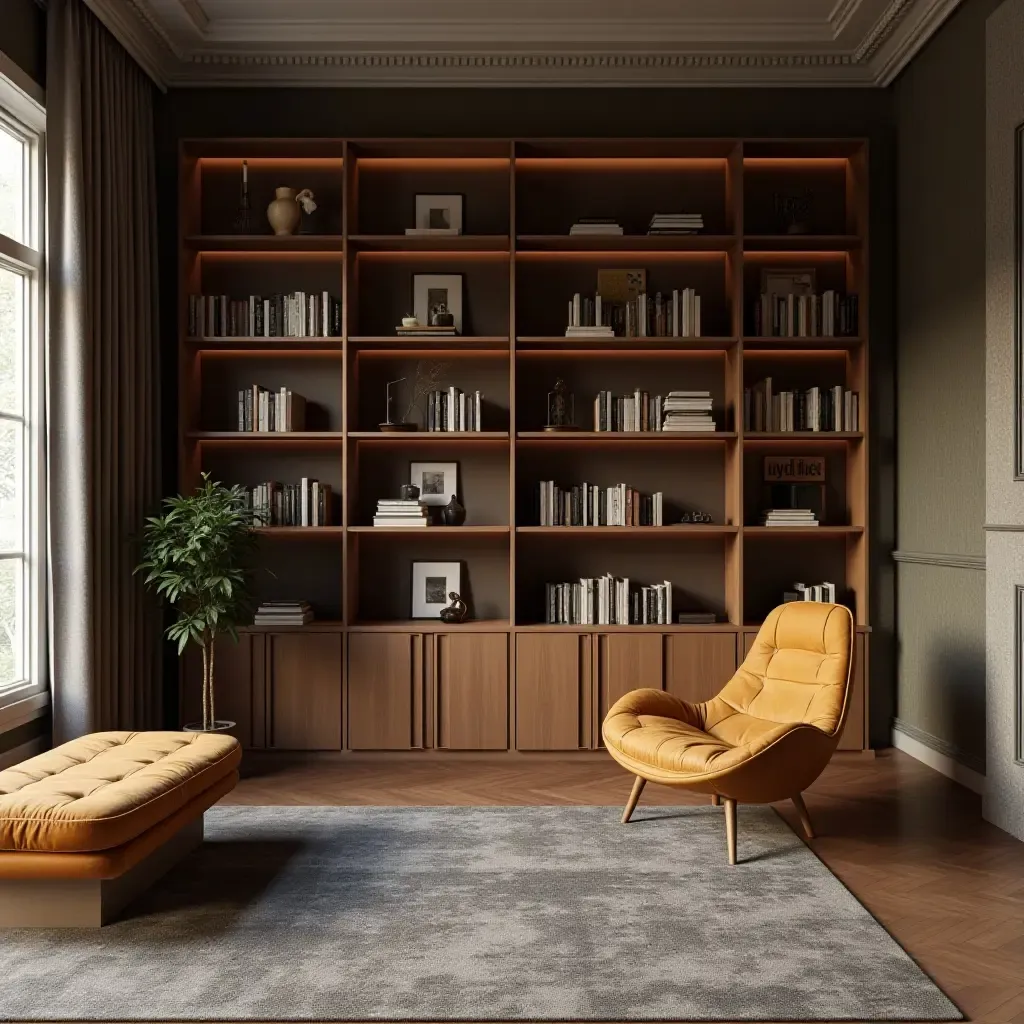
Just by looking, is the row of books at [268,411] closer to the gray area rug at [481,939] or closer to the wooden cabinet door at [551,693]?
the wooden cabinet door at [551,693]

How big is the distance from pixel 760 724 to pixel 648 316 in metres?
2.37

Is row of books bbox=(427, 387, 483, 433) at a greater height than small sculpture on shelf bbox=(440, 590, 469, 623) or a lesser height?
greater

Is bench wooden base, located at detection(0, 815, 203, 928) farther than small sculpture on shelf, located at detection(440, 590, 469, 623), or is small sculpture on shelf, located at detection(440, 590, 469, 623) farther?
small sculpture on shelf, located at detection(440, 590, 469, 623)

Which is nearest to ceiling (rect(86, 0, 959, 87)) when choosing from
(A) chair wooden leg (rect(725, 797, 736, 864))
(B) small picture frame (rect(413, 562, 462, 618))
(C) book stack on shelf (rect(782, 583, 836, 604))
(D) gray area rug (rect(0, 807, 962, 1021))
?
(B) small picture frame (rect(413, 562, 462, 618))

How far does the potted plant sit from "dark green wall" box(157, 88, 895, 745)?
206cm

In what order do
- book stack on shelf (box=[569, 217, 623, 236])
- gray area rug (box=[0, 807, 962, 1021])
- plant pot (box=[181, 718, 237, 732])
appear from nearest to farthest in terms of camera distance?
1. gray area rug (box=[0, 807, 962, 1021])
2. plant pot (box=[181, 718, 237, 732])
3. book stack on shelf (box=[569, 217, 623, 236])

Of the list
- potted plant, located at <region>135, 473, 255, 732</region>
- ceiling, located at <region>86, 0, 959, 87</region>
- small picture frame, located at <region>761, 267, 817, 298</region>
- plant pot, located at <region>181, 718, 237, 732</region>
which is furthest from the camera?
small picture frame, located at <region>761, 267, 817, 298</region>

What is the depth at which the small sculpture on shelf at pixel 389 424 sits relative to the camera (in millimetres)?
5643

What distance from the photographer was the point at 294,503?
570 cm

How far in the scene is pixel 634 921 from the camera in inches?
126

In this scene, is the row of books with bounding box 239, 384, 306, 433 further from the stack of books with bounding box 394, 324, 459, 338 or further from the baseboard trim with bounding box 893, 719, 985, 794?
the baseboard trim with bounding box 893, 719, 985, 794

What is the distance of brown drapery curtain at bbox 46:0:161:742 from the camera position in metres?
4.64

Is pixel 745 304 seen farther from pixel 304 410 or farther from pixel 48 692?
pixel 48 692

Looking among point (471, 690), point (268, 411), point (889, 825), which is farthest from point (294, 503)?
point (889, 825)
